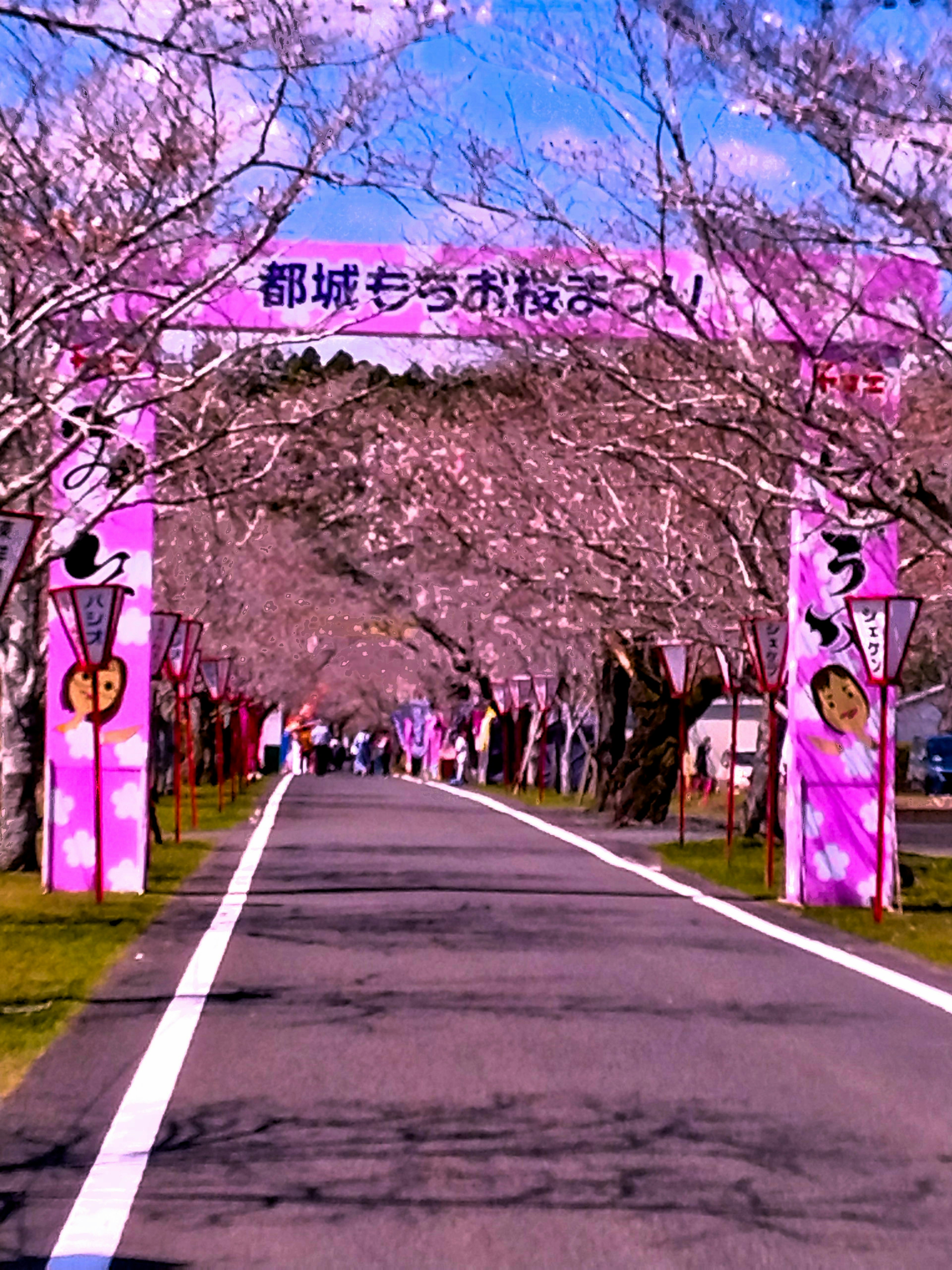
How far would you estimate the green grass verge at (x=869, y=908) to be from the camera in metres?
17.2

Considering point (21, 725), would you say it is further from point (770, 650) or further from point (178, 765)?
point (770, 650)

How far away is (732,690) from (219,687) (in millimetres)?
18272

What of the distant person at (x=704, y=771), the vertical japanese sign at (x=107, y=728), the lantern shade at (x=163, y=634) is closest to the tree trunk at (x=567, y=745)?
the distant person at (x=704, y=771)

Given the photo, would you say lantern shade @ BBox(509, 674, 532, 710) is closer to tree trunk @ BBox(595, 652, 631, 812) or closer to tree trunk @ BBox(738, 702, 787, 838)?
tree trunk @ BBox(595, 652, 631, 812)

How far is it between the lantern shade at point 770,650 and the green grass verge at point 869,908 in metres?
2.12

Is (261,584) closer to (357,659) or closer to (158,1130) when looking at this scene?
(158,1130)

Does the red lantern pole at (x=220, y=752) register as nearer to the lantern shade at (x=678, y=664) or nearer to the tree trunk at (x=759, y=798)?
the tree trunk at (x=759, y=798)

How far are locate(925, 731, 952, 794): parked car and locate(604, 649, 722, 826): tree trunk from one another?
2433 cm

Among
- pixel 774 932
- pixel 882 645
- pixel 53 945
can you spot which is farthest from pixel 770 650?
pixel 53 945

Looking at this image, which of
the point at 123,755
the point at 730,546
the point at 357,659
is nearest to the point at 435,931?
the point at 123,755

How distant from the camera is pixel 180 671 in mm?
30344

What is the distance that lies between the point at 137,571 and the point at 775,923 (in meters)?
6.81

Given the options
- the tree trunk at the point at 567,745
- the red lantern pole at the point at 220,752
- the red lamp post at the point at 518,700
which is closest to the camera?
the red lantern pole at the point at 220,752

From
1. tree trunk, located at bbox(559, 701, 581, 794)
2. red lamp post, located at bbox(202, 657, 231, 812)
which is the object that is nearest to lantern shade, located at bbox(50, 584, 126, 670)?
red lamp post, located at bbox(202, 657, 231, 812)
